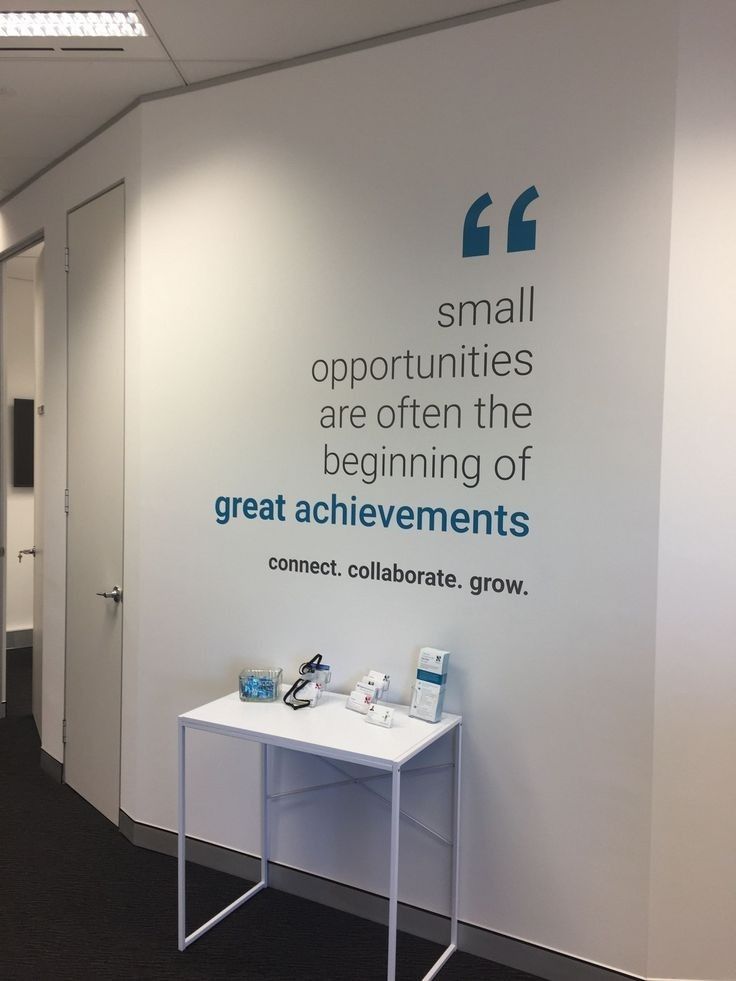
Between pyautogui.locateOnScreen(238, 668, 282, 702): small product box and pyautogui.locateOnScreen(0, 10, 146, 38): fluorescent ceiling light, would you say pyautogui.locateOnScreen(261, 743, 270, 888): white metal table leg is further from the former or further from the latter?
pyautogui.locateOnScreen(0, 10, 146, 38): fluorescent ceiling light

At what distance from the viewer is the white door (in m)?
3.39

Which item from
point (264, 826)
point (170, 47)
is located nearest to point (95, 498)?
point (264, 826)

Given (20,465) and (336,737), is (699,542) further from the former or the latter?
(20,465)

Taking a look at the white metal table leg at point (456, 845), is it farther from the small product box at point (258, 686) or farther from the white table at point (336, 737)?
the small product box at point (258, 686)

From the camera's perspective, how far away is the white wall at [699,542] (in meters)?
2.19

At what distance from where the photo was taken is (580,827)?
237cm

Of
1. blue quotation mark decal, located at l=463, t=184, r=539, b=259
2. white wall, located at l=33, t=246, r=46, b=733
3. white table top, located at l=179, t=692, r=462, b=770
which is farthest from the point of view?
white wall, located at l=33, t=246, r=46, b=733

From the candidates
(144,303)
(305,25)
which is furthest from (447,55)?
(144,303)

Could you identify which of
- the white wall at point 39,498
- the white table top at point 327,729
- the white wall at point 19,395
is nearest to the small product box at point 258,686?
the white table top at point 327,729

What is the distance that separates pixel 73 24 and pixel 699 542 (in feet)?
8.60

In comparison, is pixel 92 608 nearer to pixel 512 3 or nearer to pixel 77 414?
pixel 77 414

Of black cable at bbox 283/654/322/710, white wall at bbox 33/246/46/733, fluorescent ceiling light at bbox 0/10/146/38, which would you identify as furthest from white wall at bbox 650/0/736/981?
white wall at bbox 33/246/46/733

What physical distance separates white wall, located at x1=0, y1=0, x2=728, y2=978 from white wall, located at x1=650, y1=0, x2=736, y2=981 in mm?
30

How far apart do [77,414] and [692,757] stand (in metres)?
2.91
